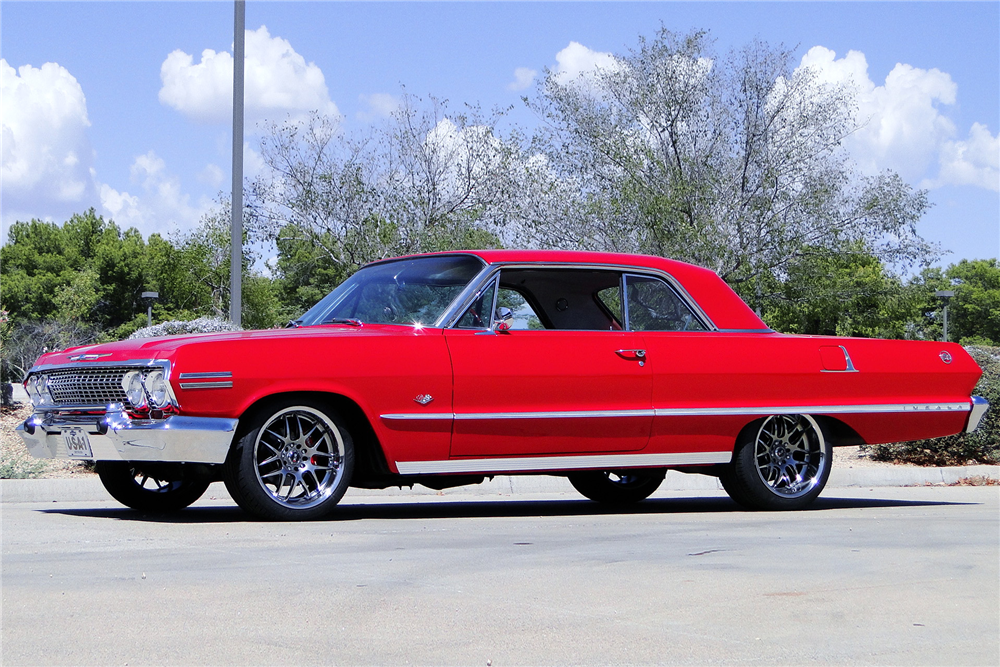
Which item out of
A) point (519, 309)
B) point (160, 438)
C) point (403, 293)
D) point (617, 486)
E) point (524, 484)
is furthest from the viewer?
point (524, 484)

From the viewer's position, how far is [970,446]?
549 inches

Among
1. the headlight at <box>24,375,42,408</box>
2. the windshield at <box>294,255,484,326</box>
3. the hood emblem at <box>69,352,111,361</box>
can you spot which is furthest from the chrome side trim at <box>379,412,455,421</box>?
the headlight at <box>24,375,42,408</box>

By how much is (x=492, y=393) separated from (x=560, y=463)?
69 cm

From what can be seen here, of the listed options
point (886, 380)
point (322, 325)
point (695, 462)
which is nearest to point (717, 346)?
point (695, 462)

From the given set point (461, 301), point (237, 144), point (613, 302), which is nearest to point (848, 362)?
point (613, 302)

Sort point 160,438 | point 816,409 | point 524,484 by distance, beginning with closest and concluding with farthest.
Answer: point 160,438 < point 816,409 < point 524,484

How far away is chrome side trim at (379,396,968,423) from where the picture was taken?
7.96 m

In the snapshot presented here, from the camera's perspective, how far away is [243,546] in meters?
6.50

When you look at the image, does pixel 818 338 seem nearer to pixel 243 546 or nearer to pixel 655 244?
pixel 243 546

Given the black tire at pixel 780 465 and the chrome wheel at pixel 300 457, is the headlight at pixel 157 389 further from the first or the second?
the black tire at pixel 780 465

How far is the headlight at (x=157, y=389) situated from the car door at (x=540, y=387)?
5.79 ft

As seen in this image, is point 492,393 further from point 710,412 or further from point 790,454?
point 790,454

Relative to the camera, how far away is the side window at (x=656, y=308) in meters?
8.87

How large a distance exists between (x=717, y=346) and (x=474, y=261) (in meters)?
1.84
